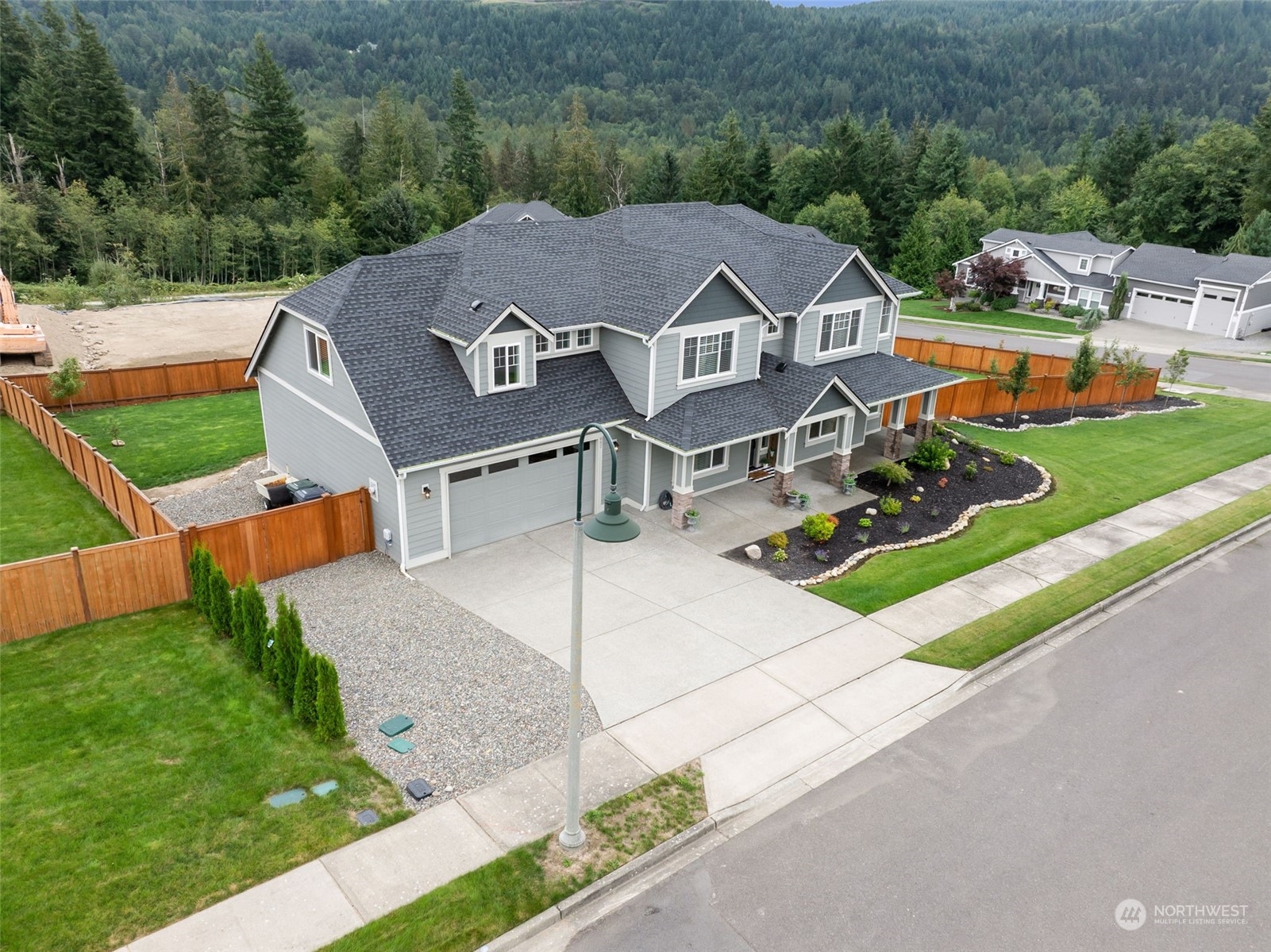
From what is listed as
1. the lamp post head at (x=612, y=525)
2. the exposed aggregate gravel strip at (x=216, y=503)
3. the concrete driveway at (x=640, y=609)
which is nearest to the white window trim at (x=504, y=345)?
the concrete driveway at (x=640, y=609)

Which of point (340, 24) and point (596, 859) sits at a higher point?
point (340, 24)

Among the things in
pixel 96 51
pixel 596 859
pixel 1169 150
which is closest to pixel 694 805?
pixel 596 859

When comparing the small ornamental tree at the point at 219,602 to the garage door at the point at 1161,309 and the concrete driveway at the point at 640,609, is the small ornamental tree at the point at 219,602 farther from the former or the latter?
the garage door at the point at 1161,309

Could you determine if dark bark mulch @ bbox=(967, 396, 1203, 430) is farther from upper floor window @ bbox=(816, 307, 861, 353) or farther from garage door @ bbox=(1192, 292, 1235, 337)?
garage door @ bbox=(1192, 292, 1235, 337)

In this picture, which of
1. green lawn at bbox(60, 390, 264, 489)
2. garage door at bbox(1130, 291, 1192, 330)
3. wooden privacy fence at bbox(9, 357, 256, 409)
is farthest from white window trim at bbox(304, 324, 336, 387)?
garage door at bbox(1130, 291, 1192, 330)

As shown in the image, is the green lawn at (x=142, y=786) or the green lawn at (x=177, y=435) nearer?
the green lawn at (x=142, y=786)

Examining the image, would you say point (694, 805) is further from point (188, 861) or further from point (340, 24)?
point (340, 24)
